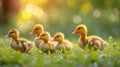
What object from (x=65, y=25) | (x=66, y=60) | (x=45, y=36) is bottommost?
(x=66, y=60)

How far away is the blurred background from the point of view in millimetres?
17609

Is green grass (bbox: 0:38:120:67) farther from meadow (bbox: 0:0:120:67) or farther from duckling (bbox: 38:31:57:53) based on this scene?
duckling (bbox: 38:31:57:53)

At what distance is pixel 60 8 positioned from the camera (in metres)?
25.0

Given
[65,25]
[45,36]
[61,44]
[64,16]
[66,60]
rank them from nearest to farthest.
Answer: [66,60] < [61,44] < [45,36] < [65,25] < [64,16]

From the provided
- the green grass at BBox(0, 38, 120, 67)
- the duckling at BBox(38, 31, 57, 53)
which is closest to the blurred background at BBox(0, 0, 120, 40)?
the duckling at BBox(38, 31, 57, 53)

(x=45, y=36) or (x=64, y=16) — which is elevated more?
(x=64, y=16)

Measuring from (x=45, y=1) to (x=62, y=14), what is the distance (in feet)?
19.2

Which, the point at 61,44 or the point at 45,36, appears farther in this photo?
the point at 45,36

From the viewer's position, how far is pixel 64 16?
21.2 meters

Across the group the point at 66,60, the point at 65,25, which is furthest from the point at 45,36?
the point at 65,25

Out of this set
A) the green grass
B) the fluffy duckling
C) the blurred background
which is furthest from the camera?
the blurred background

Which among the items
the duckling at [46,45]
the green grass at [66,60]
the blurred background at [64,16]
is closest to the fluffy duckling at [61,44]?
the duckling at [46,45]

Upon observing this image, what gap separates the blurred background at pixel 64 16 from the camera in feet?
57.8

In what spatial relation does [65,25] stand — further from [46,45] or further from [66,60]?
[66,60]
